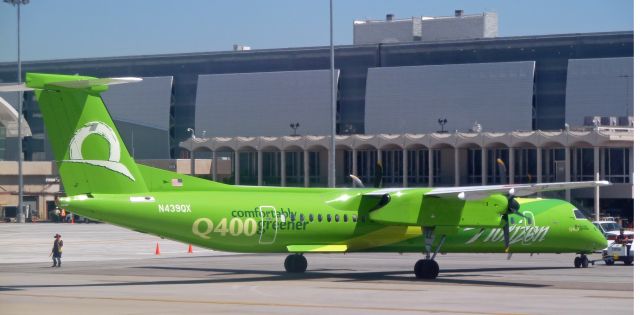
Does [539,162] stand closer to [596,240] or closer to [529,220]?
[596,240]

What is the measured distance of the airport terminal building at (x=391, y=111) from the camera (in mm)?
83312

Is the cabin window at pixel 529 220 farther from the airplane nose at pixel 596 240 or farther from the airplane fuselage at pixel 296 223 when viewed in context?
the airplane nose at pixel 596 240

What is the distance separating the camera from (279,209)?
33.4 metres

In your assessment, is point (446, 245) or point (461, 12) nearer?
point (446, 245)

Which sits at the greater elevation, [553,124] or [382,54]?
[382,54]

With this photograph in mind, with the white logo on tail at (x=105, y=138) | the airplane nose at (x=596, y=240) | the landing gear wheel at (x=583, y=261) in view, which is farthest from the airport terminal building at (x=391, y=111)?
the white logo on tail at (x=105, y=138)

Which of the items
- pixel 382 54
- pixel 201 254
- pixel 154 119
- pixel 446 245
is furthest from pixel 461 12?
pixel 446 245

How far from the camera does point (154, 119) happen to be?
368 ft

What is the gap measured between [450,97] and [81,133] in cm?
7274

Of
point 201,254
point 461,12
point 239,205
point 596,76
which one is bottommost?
point 201,254

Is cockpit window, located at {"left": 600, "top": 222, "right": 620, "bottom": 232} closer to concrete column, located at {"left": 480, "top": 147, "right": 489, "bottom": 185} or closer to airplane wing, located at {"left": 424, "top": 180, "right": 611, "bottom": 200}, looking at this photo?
airplane wing, located at {"left": 424, "top": 180, "right": 611, "bottom": 200}

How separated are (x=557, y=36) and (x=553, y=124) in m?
8.88

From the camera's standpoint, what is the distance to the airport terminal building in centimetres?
8331

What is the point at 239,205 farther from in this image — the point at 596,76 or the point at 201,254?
the point at 596,76
